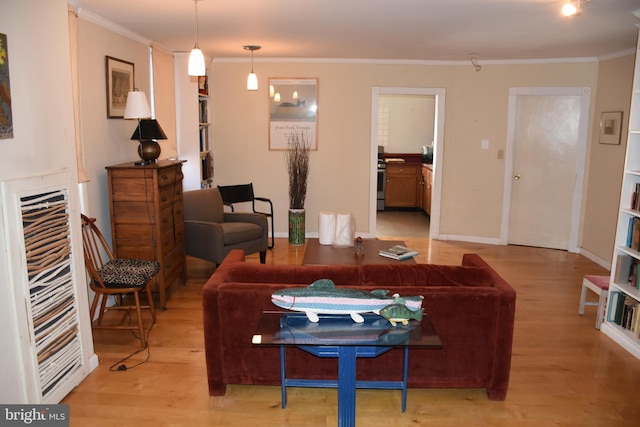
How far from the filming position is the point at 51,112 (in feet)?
9.42

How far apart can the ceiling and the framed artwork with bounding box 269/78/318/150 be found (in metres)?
0.60

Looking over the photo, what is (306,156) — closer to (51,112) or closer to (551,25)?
(551,25)

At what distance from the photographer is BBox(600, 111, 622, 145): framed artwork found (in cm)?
557

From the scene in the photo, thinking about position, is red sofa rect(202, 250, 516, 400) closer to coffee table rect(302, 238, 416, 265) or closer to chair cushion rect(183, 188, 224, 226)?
coffee table rect(302, 238, 416, 265)

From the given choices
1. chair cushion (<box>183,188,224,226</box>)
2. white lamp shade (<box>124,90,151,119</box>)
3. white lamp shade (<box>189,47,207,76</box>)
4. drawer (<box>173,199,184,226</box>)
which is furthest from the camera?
chair cushion (<box>183,188,224,226</box>)

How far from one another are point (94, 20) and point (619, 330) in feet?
15.5

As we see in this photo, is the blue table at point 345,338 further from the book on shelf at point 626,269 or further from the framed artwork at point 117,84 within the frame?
the framed artwork at point 117,84

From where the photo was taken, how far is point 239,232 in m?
5.07

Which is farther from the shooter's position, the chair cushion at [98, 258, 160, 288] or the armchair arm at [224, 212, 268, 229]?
the armchair arm at [224, 212, 268, 229]

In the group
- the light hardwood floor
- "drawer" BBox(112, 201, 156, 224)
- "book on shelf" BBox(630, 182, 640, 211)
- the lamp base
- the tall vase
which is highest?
the lamp base

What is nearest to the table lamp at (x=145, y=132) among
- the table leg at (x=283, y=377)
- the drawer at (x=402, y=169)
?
the table leg at (x=283, y=377)

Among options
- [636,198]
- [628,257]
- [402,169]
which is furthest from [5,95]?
[402,169]

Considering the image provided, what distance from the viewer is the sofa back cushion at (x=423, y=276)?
2.93 metres

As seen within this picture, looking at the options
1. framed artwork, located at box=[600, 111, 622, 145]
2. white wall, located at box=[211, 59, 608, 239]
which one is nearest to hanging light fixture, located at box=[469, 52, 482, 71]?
white wall, located at box=[211, 59, 608, 239]
